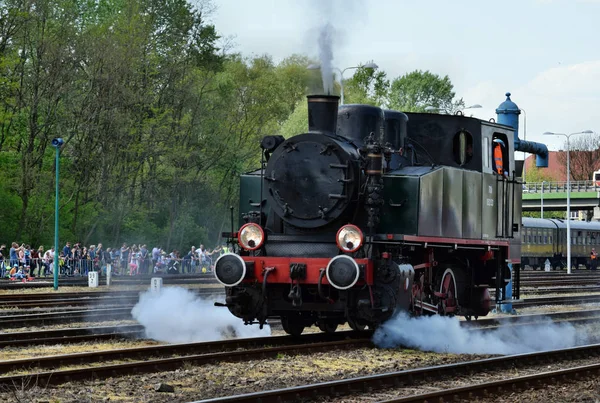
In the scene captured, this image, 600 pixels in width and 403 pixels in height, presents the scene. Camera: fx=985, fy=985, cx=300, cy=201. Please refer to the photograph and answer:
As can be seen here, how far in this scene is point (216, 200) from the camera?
172 ft

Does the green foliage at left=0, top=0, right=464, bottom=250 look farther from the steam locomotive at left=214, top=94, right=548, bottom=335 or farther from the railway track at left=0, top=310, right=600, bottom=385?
the steam locomotive at left=214, top=94, right=548, bottom=335

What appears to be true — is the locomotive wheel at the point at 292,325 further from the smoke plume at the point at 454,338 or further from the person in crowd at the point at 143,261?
the person in crowd at the point at 143,261

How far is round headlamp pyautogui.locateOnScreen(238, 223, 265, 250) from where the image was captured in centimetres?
1387

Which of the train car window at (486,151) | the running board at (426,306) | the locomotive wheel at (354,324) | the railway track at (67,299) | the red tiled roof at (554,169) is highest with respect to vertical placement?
the red tiled roof at (554,169)

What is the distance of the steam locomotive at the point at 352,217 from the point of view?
13.3 metres

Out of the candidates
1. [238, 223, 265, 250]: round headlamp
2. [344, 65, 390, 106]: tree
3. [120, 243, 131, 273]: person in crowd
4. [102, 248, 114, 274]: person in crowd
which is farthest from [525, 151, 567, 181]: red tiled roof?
[238, 223, 265, 250]: round headlamp

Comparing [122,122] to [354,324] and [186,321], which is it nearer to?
[186,321]

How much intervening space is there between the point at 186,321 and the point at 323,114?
4768 millimetres

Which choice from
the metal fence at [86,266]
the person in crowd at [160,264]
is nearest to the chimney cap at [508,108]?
the metal fence at [86,266]

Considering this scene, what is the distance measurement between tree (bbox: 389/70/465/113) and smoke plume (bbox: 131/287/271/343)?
60.6m

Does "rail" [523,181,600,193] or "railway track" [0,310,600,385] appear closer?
"railway track" [0,310,600,385]

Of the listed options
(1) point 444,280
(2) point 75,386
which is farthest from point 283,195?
(2) point 75,386

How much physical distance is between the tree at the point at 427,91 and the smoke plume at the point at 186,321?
6061 cm

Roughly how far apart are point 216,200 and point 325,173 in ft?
129
